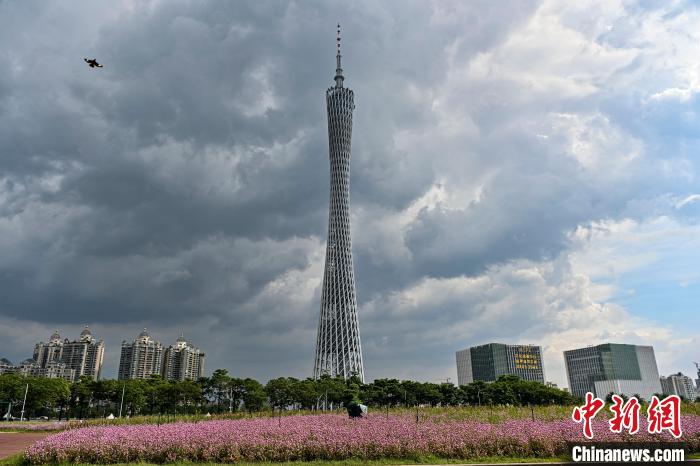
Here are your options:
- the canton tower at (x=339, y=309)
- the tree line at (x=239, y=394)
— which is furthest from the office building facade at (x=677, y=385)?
the canton tower at (x=339, y=309)

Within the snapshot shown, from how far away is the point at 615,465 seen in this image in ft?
41.5

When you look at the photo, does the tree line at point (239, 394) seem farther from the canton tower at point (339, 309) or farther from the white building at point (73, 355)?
the white building at point (73, 355)

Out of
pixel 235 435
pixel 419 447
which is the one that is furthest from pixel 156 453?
pixel 419 447

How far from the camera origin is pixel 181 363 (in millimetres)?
142750

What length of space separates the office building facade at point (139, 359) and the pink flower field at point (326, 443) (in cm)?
13268

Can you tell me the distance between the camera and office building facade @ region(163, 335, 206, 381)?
14150cm

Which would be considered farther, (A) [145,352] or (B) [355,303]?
(A) [145,352]

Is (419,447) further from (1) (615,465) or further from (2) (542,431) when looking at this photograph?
(1) (615,465)

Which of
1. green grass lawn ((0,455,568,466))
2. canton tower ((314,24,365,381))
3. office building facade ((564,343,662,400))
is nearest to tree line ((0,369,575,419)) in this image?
canton tower ((314,24,365,381))

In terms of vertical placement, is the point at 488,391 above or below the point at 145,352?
below

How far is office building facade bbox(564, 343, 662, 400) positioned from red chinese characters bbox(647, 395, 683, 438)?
137m

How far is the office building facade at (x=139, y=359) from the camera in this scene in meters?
138

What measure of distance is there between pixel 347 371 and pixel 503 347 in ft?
321

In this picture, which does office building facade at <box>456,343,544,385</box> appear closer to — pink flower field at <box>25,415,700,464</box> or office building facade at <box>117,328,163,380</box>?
office building facade at <box>117,328,163,380</box>
